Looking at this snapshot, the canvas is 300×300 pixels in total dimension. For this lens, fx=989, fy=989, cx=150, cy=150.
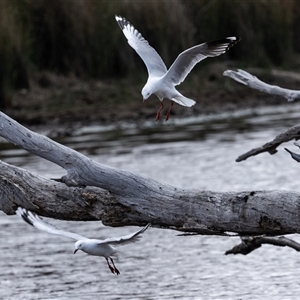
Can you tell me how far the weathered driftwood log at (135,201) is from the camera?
19.5ft

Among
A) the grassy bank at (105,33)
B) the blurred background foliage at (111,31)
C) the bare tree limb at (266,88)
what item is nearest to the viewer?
the bare tree limb at (266,88)

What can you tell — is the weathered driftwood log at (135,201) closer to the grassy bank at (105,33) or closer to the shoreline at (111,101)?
the shoreline at (111,101)

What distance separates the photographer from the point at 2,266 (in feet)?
31.4

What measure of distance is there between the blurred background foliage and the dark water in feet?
11.7

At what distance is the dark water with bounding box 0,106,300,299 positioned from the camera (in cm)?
853

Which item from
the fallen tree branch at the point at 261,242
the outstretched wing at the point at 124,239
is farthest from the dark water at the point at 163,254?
the outstretched wing at the point at 124,239

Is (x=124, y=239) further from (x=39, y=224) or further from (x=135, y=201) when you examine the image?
(x=39, y=224)

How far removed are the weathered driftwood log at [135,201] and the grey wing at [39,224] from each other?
169 mm

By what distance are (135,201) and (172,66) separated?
5.06 feet

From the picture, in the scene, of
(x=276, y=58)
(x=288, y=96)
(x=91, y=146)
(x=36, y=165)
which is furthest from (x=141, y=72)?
(x=288, y=96)

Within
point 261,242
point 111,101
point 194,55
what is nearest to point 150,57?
point 194,55

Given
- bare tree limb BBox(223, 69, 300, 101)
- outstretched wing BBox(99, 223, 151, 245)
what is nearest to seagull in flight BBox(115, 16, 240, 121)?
bare tree limb BBox(223, 69, 300, 101)

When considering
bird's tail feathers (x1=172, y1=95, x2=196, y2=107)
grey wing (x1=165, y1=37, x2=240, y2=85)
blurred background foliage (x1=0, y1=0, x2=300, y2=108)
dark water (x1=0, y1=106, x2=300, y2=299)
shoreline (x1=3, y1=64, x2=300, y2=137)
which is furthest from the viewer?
blurred background foliage (x1=0, y1=0, x2=300, y2=108)

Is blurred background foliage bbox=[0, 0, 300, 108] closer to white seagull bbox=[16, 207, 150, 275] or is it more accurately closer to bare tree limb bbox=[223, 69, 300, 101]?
bare tree limb bbox=[223, 69, 300, 101]
